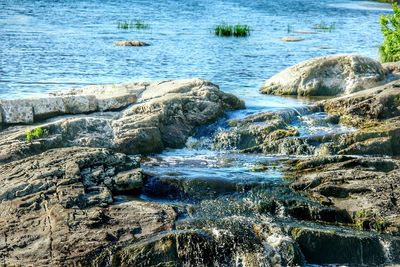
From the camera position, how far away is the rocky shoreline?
14578 millimetres

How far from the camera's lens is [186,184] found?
17.7 m

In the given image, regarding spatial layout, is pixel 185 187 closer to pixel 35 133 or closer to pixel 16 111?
pixel 35 133

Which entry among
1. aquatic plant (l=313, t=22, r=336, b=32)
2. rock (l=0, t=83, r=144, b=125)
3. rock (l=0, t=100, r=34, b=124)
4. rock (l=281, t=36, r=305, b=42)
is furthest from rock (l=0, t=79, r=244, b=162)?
aquatic plant (l=313, t=22, r=336, b=32)

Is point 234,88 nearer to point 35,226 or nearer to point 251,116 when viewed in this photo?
point 251,116

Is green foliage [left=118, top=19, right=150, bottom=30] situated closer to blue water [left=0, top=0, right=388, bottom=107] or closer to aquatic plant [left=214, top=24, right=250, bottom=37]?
blue water [left=0, top=0, right=388, bottom=107]

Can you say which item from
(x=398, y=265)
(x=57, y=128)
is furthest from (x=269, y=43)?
(x=398, y=265)

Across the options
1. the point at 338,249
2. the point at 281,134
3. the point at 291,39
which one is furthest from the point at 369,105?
the point at 291,39

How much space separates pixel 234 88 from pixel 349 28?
3411cm

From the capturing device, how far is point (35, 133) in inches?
770

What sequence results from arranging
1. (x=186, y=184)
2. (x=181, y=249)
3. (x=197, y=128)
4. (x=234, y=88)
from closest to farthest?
1. (x=181, y=249)
2. (x=186, y=184)
3. (x=197, y=128)
4. (x=234, y=88)

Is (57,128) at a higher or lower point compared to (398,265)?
higher

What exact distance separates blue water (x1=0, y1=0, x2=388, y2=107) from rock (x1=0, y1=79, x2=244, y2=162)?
3.71 meters

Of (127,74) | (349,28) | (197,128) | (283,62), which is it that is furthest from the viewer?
(349,28)

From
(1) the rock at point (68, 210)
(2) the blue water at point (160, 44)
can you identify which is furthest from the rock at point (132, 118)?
(2) the blue water at point (160, 44)
